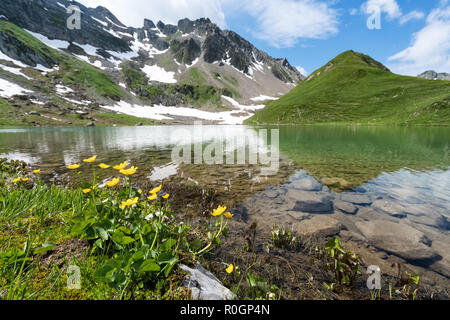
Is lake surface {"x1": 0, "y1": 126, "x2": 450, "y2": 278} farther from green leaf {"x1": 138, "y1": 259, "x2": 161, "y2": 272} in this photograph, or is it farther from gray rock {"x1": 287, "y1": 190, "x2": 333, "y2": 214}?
green leaf {"x1": 138, "y1": 259, "x2": 161, "y2": 272}

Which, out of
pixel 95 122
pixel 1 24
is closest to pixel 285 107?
pixel 95 122

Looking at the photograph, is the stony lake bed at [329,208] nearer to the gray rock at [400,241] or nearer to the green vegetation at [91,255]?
the gray rock at [400,241]

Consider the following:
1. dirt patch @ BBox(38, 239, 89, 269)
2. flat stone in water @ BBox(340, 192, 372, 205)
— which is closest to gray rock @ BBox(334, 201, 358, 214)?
flat stone in water @ BBox(340, 192, 372, 205)

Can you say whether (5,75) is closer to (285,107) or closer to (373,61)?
(285,107)

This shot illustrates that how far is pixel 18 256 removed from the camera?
7.45 ft

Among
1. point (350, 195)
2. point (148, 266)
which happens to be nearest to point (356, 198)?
point (350, 195)

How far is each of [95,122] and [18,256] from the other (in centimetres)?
16740

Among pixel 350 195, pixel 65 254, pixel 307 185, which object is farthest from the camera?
pixel 307 185

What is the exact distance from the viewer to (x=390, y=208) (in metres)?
6.79

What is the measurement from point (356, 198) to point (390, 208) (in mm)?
1112

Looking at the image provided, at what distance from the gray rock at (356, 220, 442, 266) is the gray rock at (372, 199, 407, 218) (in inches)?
46.0

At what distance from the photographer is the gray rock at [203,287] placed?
228cm

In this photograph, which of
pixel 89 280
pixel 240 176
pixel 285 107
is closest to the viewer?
pixel 89 280

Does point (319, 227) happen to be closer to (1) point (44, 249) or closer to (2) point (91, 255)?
(2) point (91, 255)
